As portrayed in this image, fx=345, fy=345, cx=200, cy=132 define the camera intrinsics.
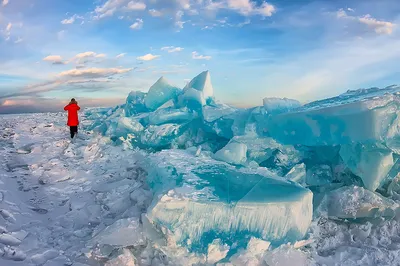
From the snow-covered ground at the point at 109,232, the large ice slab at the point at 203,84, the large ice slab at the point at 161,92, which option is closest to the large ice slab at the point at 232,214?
the snow-covered ground at the point at 109,232

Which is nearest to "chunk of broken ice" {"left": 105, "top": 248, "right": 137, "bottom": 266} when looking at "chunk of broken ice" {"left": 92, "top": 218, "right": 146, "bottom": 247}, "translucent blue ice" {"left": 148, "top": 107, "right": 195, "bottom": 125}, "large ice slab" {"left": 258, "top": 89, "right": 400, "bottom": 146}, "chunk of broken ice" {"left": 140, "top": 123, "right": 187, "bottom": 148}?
"chunk of broken ice" {"left": 92, "top": 218, "right": 146, "bottom": 247}

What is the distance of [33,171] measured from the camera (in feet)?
15.8

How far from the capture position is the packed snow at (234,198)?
9.11ft

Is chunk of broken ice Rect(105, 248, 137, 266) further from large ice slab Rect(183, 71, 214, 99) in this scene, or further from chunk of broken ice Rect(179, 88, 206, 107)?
large ice slab Rect(183, 71, 214, 99)

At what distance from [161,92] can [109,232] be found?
4.55 metres

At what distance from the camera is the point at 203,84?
645 centimetres

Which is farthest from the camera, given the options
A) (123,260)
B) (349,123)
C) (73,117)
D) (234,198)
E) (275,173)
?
(73,117)

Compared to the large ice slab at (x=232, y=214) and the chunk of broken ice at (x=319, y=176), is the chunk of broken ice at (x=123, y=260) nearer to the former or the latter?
the large ice slab at (x=232, y=214)

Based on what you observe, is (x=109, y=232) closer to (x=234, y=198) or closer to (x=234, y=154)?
(x=234, y=198)

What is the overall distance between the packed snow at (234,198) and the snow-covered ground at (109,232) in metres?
0.01

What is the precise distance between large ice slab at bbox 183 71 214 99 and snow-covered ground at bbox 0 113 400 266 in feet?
7.34

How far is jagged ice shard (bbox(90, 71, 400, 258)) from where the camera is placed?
2850mm

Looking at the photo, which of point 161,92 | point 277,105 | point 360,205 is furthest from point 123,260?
point 161,92

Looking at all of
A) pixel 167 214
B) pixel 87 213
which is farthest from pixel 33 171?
pixel 167 214
